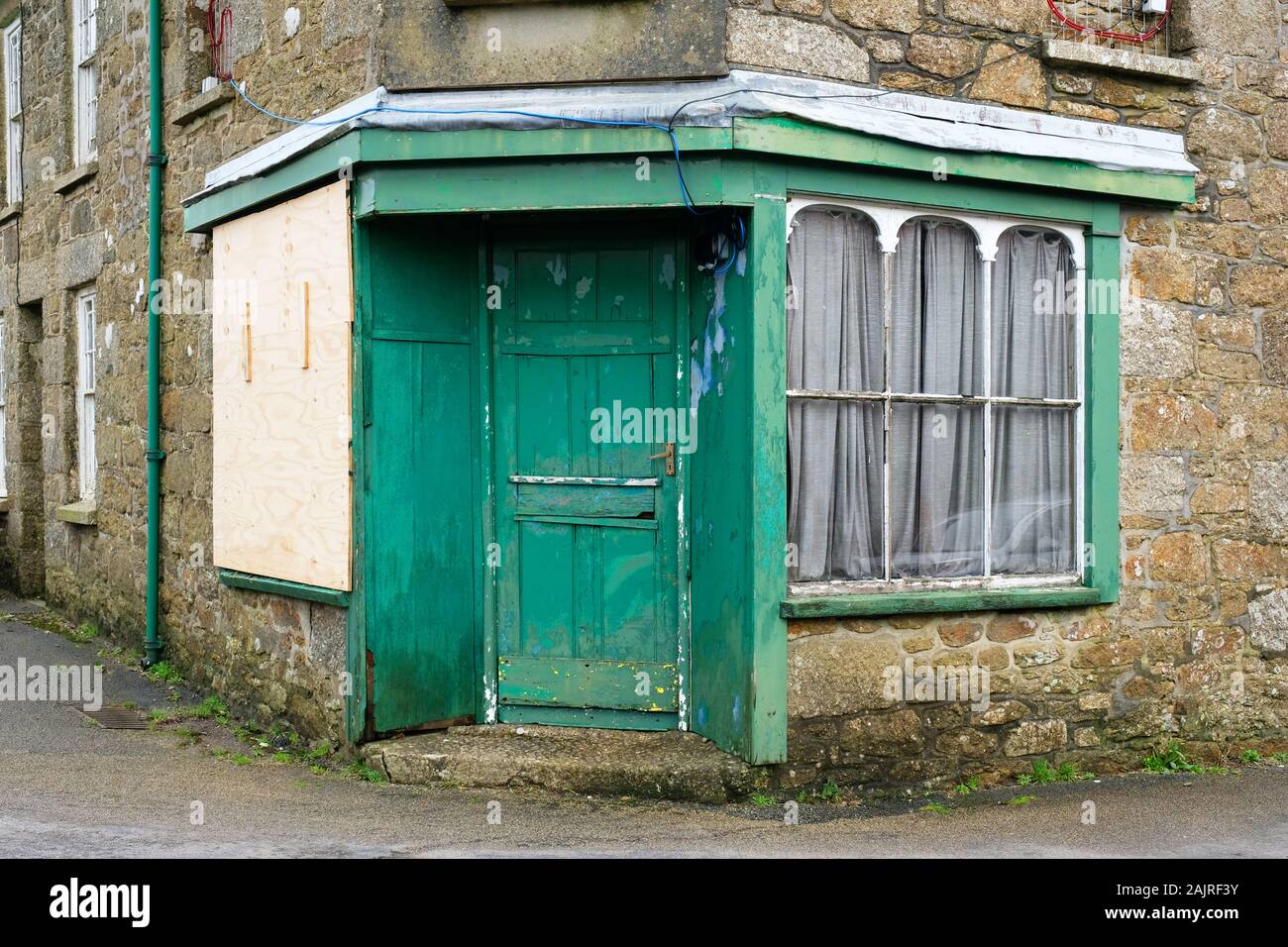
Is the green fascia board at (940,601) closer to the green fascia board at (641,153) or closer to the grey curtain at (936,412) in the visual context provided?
the grey curtain at (936,412)

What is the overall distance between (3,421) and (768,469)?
885 cm

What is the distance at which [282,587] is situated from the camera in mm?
7043

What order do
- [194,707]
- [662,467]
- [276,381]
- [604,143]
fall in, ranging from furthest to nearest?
[194,707]
[276,381]
[662,467]
[604,143]

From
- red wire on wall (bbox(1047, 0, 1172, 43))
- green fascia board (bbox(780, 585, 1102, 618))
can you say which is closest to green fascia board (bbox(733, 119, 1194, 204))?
red wire on wall (bbox(1047, 0, 1172, 43))

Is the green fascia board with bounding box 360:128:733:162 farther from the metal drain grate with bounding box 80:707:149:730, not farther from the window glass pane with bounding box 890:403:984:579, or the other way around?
the metal drain grate with bounding box 80:707:149:730

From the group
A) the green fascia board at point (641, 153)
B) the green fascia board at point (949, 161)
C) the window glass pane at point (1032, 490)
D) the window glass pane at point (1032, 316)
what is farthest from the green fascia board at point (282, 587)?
the window glass pane at point (1032, 316)

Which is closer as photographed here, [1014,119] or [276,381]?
[1014,119]

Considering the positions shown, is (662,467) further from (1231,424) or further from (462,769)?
(1231,424)

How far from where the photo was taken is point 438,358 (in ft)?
21.6

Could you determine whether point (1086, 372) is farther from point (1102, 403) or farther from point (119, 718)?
point (119, 718)

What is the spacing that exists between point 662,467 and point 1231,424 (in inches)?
122

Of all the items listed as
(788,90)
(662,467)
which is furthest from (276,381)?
(788,90)

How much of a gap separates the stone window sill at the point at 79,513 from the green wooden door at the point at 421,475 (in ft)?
15.2

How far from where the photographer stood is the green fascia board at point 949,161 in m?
5.91
